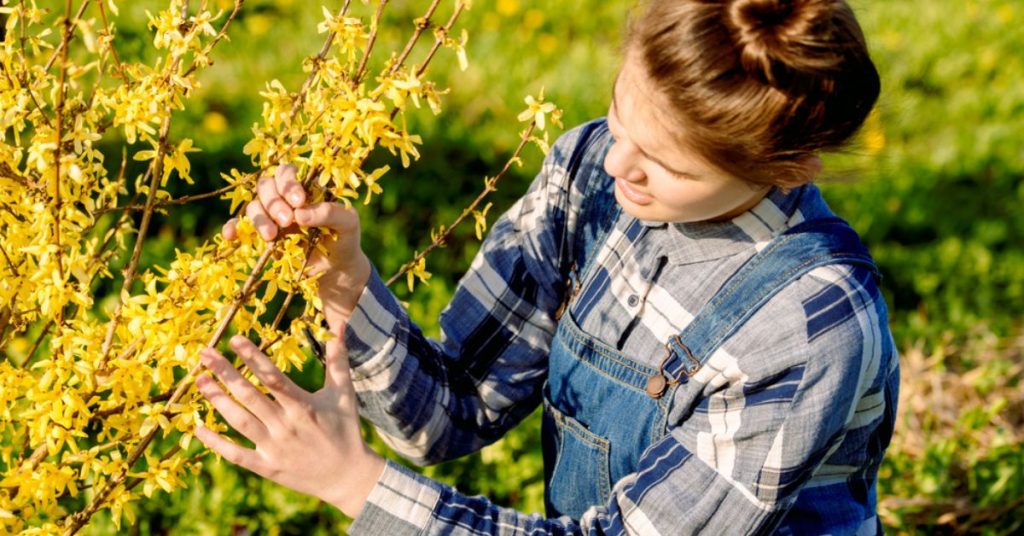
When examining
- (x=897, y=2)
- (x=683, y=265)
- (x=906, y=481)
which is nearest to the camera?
(x=683, y=265)

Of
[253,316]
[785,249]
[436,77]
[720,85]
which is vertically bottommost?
[436,77]

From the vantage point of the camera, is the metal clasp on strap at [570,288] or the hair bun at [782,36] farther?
the metal clasp on strap at [570,288]

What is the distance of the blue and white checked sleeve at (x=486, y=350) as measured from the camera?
1.85 m

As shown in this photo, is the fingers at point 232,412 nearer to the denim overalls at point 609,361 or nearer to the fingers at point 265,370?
the fingers at point 265,370

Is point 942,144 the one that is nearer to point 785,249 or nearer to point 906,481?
point 906,481

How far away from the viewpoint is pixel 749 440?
152 centimetres

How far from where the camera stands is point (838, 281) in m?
1.54

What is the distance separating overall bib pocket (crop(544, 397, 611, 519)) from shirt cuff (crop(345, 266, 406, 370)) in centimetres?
34

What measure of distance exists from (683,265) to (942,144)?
3530 millimetres

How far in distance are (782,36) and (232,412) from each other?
83cm

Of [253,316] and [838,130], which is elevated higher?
[838,130]

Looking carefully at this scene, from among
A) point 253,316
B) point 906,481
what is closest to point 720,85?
point 253,316

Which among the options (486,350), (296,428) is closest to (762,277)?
(486,350)

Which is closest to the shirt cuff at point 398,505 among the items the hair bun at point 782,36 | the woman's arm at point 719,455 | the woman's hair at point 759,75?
the woman's arm at point 719,455
